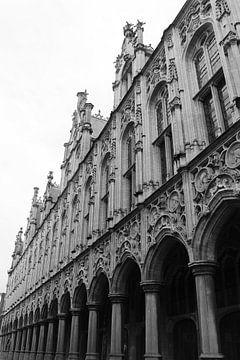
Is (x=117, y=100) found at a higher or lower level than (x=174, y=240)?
higher

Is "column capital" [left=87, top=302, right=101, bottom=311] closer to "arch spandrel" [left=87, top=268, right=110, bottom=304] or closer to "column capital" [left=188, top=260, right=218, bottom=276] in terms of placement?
"arch spandrel" [left=87, top=268, right=110, bottom=304]

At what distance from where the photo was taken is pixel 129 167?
51.3 ft

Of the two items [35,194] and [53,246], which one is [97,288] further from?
[35,194]

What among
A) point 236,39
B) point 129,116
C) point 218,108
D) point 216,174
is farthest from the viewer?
point 129,116

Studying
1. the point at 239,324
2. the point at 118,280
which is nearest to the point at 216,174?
the point at 239,324

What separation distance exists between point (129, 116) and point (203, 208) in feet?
28.4

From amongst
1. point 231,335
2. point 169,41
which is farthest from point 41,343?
point 169,41

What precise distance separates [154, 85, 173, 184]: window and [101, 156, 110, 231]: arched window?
5124mm

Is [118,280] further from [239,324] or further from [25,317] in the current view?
[25,317]

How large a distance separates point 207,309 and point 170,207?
10.7 ft

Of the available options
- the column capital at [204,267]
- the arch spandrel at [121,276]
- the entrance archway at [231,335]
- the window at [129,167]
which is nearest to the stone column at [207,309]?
the column capital at [204,267]

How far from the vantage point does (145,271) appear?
10953 millimetres

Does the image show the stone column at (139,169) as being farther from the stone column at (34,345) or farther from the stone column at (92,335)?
the stone column at (34,345)

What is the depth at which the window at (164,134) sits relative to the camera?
12.3m
